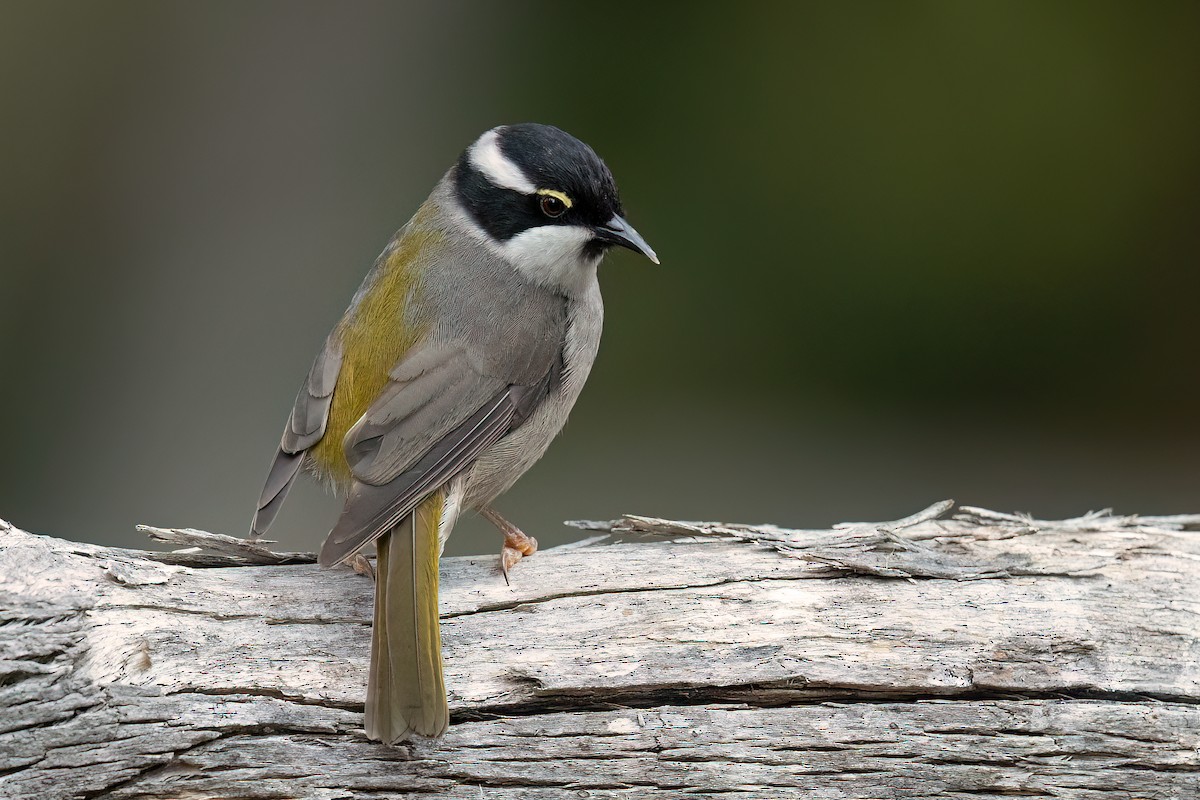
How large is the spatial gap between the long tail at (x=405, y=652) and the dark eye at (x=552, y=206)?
1.61m

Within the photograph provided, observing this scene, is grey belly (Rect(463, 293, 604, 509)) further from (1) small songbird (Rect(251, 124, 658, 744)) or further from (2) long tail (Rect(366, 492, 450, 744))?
(2) long tail (Rect(366, 492, 450, 744))

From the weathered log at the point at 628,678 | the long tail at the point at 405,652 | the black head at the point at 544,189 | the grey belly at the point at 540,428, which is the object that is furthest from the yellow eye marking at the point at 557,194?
the long tail at the point at 405,652

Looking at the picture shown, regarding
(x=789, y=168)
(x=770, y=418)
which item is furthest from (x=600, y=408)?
(x=789, y=168)

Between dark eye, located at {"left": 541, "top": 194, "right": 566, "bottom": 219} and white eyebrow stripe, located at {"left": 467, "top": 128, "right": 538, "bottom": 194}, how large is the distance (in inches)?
2.5

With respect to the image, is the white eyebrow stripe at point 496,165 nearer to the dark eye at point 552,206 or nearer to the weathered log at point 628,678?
the dark eye at point 552,206

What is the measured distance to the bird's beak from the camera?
4.95 m

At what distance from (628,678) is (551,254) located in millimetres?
1882

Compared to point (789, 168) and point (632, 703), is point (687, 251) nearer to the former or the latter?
point (789, 168)

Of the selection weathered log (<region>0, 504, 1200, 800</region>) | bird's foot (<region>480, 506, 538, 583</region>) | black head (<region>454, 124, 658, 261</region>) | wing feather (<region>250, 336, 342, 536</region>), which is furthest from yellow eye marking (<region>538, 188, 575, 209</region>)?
weathered log (<region>0, 504, 1200, 800</region>)

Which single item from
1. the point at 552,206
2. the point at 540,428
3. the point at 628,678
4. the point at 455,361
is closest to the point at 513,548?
the point at 540,428

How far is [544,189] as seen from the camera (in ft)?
16.3

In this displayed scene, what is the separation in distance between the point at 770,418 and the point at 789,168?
69.5 inches

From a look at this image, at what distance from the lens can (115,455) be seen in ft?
26.3

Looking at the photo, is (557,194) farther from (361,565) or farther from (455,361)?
(361,565)
